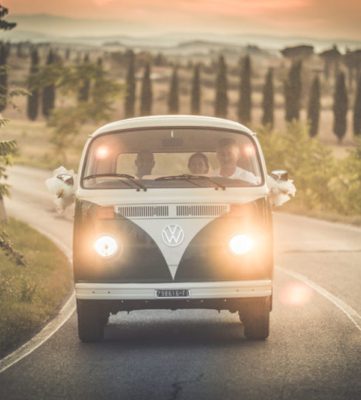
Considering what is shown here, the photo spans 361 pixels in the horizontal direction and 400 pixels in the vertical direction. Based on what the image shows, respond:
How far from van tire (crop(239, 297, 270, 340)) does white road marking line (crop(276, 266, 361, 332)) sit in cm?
135

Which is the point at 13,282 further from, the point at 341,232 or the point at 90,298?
the point at 341,232

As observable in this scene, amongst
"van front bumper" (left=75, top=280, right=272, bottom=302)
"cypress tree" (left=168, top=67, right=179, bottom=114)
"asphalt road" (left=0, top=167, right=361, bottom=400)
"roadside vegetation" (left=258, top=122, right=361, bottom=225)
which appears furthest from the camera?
"cypress tree" (left=168, top=67, right=179, bottom=114)

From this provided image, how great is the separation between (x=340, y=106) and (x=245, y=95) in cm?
1025

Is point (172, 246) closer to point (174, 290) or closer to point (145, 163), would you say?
point (174, 290)

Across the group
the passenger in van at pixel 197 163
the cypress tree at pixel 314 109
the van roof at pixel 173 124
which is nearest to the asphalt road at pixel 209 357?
the passenger in van at pixel 197 163

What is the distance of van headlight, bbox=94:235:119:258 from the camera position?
9.71 m

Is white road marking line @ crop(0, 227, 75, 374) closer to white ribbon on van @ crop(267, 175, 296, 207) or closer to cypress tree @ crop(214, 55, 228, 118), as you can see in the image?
white ribbon on van @ crop(267, 175, 296, 207)

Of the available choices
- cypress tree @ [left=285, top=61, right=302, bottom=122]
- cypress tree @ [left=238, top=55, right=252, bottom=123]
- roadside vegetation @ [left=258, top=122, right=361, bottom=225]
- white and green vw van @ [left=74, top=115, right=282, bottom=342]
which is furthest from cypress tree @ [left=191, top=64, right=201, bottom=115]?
white and green vw van @ [left=74, top=115, right=282, bottom=342]

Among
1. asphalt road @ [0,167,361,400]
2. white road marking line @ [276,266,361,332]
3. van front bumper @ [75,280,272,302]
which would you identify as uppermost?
van front bumper @ [75,280,272,302]

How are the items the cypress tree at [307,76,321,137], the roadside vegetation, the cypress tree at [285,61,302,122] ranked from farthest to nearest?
the cypress tree at [307,76,321,137], the cypress tree at [285,61,302,122], the roadside vegetation

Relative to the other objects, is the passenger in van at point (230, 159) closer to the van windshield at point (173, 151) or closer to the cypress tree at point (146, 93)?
the van windshield at point (173, 151)

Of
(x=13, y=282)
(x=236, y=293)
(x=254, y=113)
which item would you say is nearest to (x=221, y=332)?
(x=236, y=293)

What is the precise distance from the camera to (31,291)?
13.4m

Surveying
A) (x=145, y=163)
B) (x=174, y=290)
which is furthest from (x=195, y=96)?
(x=174, y=290)
